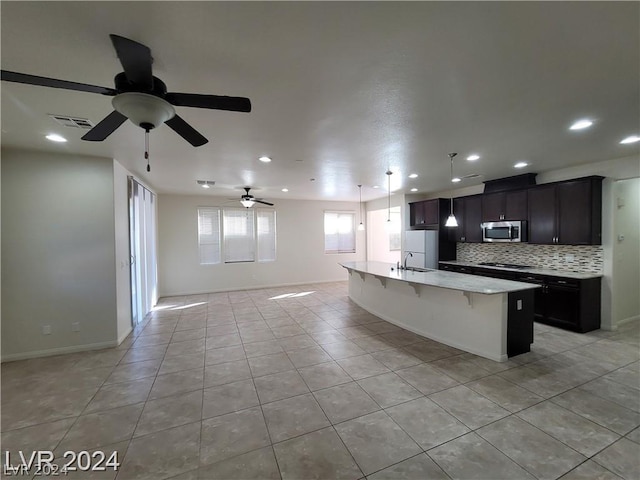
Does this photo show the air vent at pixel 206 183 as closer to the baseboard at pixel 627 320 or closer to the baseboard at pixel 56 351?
the baseboard at pixel 56 351

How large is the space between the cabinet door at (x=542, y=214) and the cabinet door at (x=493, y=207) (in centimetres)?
52

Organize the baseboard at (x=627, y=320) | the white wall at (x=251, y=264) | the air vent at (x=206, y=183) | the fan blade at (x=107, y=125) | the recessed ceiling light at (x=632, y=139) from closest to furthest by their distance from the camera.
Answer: the fan blade at (x=107, y=125)
the recessed ceiling light at (x=632, y=139)
the baseboard at (x=627, y=320)
the air vent at (x=206, y=183)
the white wall at (x=251, y=264)

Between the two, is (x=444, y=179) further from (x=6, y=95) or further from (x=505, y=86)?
(x=6, y=95)

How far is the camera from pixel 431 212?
267 inches

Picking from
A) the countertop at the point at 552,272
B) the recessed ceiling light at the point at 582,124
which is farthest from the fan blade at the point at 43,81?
the countertop at the point at 552,272

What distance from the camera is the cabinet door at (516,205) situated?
5.04 m

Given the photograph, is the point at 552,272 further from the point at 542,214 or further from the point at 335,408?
the point at 335,408

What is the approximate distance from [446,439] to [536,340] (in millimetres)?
2858

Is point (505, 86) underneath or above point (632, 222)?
above

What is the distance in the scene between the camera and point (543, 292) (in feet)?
14.9

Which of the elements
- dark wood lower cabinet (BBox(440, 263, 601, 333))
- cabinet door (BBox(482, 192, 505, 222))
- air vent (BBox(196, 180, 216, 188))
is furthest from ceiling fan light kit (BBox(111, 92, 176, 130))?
cabinet door (BBox(482, 192, 505, 222))

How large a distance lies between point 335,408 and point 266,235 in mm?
6072

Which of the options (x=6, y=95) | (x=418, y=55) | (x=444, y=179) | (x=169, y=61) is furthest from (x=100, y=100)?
(x=444, y=179)

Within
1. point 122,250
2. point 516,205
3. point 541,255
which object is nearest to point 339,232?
point 516,205
